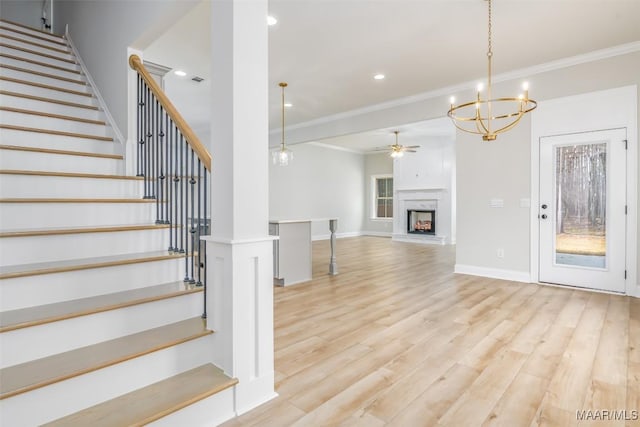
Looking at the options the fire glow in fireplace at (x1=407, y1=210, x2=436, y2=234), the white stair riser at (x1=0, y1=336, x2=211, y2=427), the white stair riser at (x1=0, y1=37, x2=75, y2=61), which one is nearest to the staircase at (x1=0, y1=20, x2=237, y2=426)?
the white stair riser at (x1=0, y1=336, x2=211, y2=427)

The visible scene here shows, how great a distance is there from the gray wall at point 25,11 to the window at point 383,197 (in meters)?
9.59

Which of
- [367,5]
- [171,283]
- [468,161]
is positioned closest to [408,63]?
[367,5]

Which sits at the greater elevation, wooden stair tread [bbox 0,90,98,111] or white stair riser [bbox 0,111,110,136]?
wooden stair tread [bbox 0,90,98,111]

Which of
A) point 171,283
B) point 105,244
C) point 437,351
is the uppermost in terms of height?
point 105,244

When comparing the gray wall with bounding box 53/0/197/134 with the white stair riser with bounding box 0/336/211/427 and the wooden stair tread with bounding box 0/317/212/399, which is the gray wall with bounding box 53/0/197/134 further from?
the white stair riser with bounding box 0/336/211/427

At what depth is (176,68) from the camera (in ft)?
Result: 15.7

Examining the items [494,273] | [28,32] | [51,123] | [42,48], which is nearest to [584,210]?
[494,273]

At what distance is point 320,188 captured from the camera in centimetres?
1076

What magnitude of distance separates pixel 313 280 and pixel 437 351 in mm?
2585

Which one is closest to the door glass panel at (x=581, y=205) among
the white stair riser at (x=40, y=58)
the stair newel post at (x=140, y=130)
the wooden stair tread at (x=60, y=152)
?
the stair newel post at (x=140, y=130)

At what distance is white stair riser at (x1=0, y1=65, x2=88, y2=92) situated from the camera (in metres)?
3.39

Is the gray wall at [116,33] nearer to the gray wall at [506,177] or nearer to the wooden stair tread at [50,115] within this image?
the wooden stair tread at [50,115]

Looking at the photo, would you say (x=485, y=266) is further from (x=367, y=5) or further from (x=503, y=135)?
(x=367, y=5)

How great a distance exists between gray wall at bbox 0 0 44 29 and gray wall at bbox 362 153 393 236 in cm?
927
